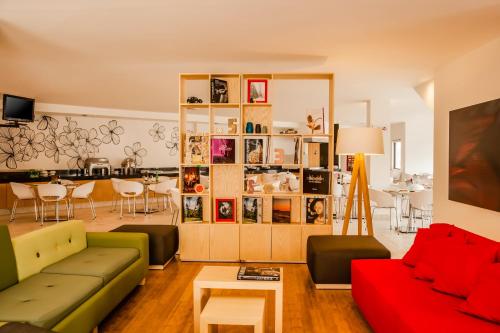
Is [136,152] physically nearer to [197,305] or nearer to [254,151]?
[254,151]

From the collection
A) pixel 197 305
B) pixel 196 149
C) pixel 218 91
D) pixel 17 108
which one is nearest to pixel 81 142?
pixel 17 108

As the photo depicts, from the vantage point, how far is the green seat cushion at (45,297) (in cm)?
208

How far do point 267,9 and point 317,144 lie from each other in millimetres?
1998

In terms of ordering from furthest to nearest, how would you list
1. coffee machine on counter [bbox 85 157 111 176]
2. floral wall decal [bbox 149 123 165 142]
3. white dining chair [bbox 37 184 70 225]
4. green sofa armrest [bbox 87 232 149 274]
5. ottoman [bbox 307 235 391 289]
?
floral wall decal [bbox 149 123 165 142] < coffee machine on counter [bbox 85 157 111 176] < white dining chair [bbox 37 184 70 225] < green sofa armrest [bbox 87 232 149 274] < ottoman [bbox 307 235 391 289]

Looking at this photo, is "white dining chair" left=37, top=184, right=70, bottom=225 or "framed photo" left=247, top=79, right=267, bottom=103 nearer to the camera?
"framed photo" left=247, top=79, right=267, bottom=103

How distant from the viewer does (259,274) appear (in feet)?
9.03

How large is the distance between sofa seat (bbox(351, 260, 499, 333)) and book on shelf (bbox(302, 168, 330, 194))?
1.37 m

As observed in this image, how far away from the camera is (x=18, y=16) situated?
11.2 feet

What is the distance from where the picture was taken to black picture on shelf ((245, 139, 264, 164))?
4.52 metres

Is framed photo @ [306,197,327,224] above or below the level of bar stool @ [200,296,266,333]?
above

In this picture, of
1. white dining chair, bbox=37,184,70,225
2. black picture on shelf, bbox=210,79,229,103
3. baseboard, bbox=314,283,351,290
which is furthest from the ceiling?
baseboard, bbox=314,283,351,290

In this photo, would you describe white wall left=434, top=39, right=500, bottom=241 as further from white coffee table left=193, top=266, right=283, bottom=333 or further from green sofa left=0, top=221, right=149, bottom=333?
green sofa left=0, top=221, right=149, bottom=333

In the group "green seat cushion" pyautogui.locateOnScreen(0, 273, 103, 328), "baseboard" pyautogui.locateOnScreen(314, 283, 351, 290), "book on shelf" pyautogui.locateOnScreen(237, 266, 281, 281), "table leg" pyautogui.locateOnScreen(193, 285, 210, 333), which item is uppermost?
"book on shelf" pyautogui.locateOnScreen(237, 266, 281, 281)

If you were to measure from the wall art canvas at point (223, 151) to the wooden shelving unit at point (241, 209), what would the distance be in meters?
0.06
